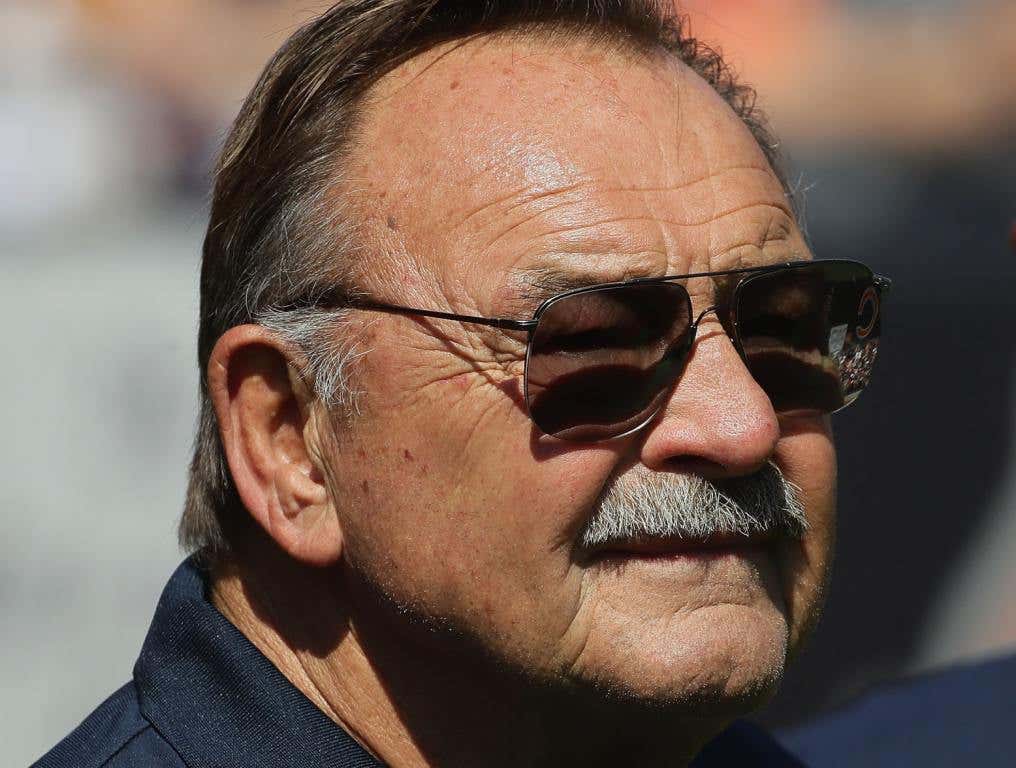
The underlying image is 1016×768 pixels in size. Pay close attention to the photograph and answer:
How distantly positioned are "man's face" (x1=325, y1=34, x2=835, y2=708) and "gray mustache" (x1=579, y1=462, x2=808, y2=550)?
0.05ft

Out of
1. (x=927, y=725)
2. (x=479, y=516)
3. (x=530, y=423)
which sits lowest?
(x=927, y=725)

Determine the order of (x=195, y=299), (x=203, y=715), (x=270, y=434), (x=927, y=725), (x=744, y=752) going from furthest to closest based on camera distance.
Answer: (x=195, y=299)
(x=927, y=725)
(x=744, y=752)
(x=270, y=434)
(x=203, y=715)

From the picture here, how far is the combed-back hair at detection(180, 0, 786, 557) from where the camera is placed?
2.02 meters

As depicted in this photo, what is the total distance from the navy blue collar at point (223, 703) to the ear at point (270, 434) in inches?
7.5

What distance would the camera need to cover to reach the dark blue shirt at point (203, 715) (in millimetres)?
1909

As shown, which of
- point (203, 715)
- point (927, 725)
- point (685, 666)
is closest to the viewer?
point (685, 666)

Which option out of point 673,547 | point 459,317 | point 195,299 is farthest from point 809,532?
point 195,299

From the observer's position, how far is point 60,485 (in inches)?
159

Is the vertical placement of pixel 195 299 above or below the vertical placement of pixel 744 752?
above

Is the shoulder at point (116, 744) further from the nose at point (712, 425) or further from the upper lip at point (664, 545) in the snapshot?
the nose at point (712, 425)

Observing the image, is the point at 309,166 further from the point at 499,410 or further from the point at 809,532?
the point at 809,532

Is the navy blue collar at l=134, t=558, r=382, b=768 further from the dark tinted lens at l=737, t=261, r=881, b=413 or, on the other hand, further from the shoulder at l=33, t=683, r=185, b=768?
the dark tinted lens at l=737, t=261, r=881, b=413

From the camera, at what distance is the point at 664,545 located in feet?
6.03

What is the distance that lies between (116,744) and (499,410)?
0.84m
